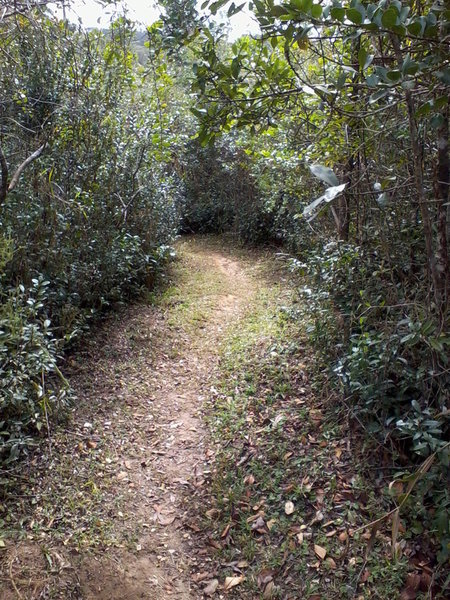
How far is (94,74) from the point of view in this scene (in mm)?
6078

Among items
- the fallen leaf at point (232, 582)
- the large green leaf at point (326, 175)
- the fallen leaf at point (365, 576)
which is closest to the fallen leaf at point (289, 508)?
the fallen leaf at point (232, 582)

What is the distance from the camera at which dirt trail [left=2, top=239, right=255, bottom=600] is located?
2910 mm

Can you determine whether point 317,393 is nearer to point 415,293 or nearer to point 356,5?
point 415,293

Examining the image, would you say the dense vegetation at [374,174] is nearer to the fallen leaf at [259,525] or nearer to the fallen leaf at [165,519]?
the fallen leaf at [259,525]

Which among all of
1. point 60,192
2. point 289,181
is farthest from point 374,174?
point 60,192

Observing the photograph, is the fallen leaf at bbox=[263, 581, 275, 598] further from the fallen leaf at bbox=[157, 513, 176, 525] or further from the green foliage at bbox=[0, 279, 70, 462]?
the green foliage at bbox=[0, 279, 70, 462]

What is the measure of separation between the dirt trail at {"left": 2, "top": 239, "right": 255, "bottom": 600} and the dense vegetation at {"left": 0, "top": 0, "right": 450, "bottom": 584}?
0.44 meters

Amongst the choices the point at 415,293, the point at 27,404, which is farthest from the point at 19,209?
the point at 415,293

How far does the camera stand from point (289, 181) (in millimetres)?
7004

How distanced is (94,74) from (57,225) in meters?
2.32

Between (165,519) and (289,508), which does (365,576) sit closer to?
(289,508)

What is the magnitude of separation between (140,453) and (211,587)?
1.46 m

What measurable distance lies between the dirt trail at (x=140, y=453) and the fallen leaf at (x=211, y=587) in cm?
7

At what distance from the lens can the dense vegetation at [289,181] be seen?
84.7 inches
